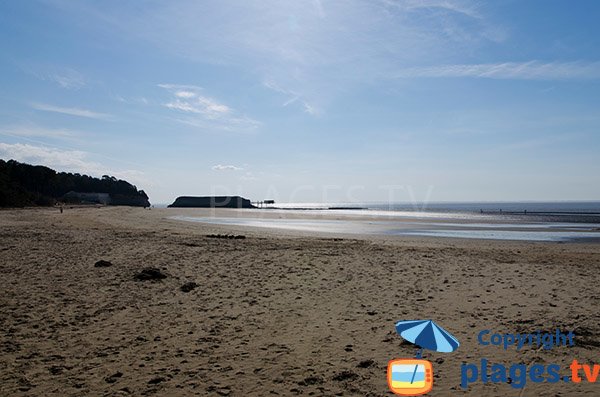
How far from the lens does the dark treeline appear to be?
68500mm

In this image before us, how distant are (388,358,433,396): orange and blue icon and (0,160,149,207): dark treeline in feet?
249

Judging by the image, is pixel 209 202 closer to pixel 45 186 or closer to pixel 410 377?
pixel 45 186

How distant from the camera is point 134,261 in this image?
47.0 ft

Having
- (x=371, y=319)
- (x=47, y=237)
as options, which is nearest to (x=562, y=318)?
(x=371, y=319)

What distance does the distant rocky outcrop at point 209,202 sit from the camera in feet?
597

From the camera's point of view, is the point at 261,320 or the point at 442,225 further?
the point at 442,225

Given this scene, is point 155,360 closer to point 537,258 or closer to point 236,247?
point 236,247

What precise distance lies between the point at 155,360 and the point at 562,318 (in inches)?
333

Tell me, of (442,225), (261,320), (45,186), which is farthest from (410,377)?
(45,186)

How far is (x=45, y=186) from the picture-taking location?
104m

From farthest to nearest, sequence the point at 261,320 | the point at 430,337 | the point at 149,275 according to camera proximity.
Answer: the point at 149,275, the point at 261,320, the point at 430,337

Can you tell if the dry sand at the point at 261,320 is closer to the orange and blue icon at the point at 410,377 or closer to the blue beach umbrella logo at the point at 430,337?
the orange and blue icon at the point at 410,377

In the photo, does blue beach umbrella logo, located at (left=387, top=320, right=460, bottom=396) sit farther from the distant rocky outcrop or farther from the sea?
the distant rocky outcrop

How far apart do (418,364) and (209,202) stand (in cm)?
18704
